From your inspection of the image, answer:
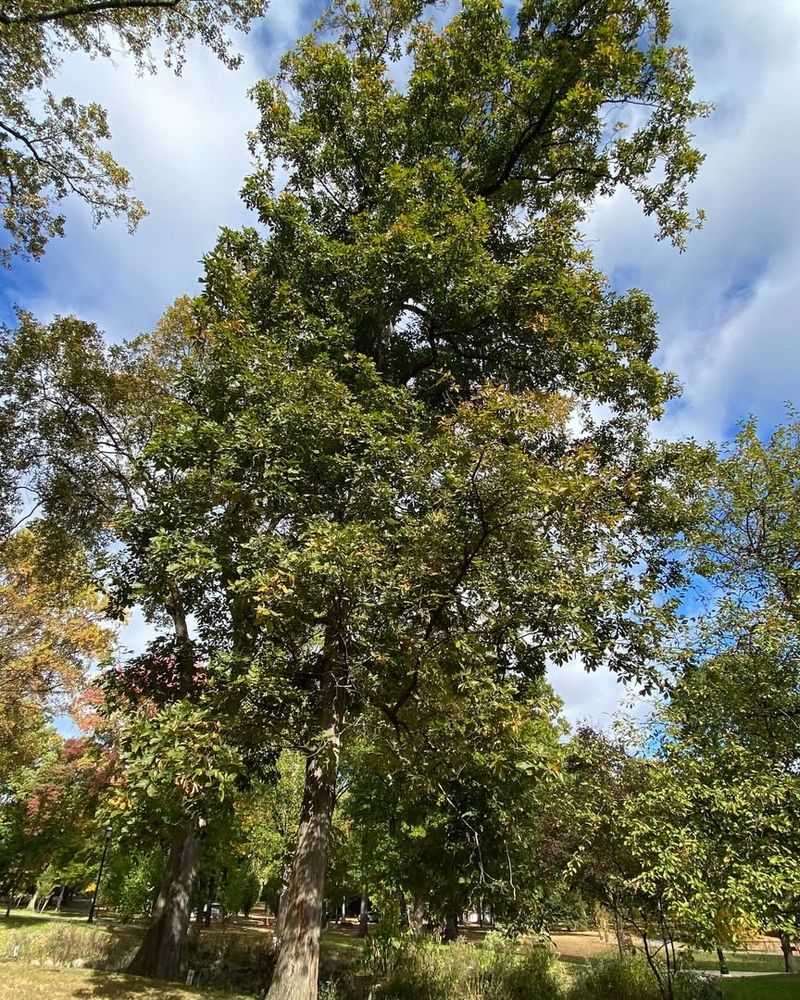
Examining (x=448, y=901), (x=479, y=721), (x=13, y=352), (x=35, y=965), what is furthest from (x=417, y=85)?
(x=448, y=901)

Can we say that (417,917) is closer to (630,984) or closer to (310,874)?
(630,984)

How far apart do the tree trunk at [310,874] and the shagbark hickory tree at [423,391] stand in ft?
0.12

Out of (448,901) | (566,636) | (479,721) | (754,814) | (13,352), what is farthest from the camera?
(448,901)

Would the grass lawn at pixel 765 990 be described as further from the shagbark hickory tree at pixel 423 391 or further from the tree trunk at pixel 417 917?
the shagbark hickory tree at pixel 423 391

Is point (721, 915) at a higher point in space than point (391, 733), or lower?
lower

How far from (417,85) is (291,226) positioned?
3800 millimetres

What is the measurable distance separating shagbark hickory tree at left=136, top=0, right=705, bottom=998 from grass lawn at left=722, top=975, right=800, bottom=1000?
13.0m

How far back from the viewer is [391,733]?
27.3 feet

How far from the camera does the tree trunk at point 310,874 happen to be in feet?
24.0

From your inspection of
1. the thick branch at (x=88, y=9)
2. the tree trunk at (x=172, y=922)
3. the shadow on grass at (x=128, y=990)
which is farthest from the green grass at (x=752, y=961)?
the thick branch at (x=88, y=9)

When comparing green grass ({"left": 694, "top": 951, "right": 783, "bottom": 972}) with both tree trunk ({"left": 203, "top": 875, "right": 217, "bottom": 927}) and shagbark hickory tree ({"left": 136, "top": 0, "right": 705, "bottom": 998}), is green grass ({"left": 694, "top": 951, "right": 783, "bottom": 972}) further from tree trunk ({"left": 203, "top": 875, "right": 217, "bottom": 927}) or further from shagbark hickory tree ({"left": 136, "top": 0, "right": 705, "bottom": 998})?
shagbark hickory tree ({"left": 136, "top": 0, "right": 705, "bottom": 998})

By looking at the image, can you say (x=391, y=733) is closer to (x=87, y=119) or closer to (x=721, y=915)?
(x=721, y=915)

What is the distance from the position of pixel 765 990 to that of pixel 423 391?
18949 millimetres

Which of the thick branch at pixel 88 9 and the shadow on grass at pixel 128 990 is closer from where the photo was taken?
the thick branch at pixel 88 9
